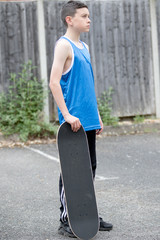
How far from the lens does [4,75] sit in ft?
28.9

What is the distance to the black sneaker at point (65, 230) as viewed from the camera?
3.80 m

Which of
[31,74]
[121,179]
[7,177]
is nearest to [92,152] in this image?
[121,179]

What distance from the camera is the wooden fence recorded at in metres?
8.83

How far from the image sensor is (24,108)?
8.48m

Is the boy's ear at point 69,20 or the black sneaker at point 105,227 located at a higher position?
the boy's ear at point 69,20

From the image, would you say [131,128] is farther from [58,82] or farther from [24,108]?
[58,82]

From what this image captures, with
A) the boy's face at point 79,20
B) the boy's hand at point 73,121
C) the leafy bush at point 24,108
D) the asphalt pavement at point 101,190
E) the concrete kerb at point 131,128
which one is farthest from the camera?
the concrete kerb at point 131,128

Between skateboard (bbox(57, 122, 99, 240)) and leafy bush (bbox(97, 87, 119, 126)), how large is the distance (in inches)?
213

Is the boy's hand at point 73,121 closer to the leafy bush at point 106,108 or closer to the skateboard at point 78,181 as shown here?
the skateboard at point 78,181

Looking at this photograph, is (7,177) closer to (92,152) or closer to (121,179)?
(121,179)

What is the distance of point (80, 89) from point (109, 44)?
586 cm

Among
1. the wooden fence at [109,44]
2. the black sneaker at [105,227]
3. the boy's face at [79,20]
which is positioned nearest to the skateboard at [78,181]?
the black sneaker at [105,227]

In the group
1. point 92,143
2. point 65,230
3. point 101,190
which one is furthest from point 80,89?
point 101,190

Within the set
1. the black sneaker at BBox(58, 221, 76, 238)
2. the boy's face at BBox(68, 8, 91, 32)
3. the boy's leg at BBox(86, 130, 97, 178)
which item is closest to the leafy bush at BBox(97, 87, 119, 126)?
the boy's leg at BBox(86, 130, 97, 178)
